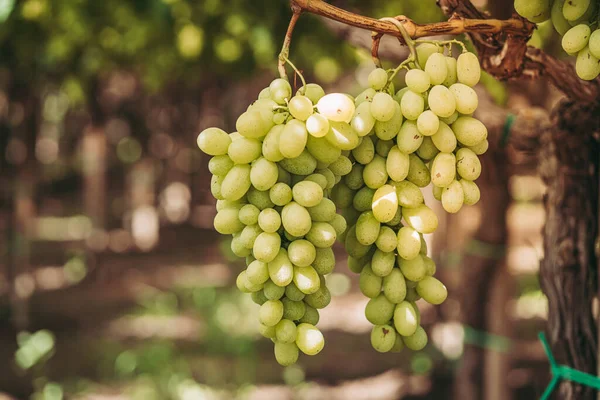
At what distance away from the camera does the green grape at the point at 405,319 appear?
3.45 feet

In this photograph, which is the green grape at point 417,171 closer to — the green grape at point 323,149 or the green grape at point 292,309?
the green grape at point 323,149

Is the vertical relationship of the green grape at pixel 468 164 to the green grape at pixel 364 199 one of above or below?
above

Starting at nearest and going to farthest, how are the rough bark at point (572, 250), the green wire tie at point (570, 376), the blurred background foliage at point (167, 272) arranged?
the green wire tie at point (570, 376)
the rough bark at point (572, 250)
the blurred background foliage at point (167, 272)

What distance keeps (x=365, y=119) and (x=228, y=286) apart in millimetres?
7394

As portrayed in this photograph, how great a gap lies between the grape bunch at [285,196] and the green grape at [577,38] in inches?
15.8

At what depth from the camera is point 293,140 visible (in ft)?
3.02

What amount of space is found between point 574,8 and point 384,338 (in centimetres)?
66

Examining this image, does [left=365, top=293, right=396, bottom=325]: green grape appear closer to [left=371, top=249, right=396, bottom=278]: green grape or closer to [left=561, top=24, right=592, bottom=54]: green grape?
[left=371, top=249, right=396, bottom=278]: green grape

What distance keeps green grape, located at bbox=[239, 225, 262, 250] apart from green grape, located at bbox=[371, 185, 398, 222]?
0.65 feet

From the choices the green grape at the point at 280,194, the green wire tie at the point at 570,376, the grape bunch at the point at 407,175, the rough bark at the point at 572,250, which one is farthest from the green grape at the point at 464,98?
the green wire tie at the point at 570,376

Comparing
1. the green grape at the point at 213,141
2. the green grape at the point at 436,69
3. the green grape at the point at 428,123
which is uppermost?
the green grape at the point at 436,69

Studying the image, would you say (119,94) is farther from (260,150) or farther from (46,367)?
(260,150)

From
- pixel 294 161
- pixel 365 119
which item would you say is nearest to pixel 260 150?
pixel 294 161

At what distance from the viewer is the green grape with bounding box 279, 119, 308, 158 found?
92 cm
